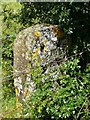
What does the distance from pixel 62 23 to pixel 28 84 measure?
0.90m

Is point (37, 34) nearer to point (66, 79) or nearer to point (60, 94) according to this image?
point (66, 79)

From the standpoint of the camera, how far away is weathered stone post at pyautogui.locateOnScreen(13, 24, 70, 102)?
4262 millimetres

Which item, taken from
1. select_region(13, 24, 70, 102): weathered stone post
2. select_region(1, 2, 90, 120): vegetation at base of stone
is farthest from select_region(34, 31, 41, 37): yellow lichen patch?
select_region(1, 2, 90, 120): vegetation at base of stone

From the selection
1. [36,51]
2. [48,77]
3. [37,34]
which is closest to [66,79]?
[48,77]

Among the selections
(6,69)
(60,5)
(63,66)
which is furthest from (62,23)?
(6,69)

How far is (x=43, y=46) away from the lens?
4.29m

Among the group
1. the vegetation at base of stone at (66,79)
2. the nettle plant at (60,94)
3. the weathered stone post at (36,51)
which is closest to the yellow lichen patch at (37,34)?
the weathered stone post at (36,51)

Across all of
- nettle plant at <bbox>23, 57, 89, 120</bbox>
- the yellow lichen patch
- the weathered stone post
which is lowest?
nettle plant at <bbox>23, 57, 89, 120</bbox>

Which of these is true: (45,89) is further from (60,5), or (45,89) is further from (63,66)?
(60,5)

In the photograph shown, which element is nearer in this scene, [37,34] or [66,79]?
[66,79]

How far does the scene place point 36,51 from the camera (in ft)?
14.0

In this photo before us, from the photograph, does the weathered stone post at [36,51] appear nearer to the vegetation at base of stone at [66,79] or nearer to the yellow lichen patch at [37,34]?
the yellow lichen patch at [37,34]

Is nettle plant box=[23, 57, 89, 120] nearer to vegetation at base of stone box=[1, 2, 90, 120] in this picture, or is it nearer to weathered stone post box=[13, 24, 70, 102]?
vegetation at base of stone box=[1, 2, 90, 120]

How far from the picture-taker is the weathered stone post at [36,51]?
4.26 metres
